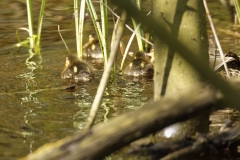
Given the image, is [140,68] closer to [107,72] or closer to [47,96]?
[47,96]

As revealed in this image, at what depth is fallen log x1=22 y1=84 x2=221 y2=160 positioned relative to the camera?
4.80 feet

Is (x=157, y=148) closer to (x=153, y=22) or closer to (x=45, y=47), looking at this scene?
(x=153, y=22)

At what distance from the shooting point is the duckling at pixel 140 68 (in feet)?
14.2

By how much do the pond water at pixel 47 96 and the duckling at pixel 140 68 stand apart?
0.10 metres

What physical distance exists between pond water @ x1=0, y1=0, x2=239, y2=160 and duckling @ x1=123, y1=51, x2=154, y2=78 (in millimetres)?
96

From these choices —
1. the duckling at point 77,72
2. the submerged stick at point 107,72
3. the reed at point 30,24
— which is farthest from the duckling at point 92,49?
the submerged stick at point 107,72

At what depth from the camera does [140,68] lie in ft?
14.4

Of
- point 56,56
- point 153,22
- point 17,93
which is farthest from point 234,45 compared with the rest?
point 153,22

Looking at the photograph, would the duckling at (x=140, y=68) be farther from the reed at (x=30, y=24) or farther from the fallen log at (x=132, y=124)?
the fallen log at (x=132, y=124)

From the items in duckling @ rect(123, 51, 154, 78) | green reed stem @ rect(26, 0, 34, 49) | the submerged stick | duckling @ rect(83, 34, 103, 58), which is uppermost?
the submerged stick

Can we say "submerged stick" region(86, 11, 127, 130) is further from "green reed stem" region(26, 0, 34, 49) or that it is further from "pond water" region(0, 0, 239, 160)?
"green reed stem" region(26, 0, 34, 49)

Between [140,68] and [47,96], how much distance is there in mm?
972

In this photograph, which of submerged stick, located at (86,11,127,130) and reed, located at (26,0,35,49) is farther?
reed, located at (26,0,35,49)

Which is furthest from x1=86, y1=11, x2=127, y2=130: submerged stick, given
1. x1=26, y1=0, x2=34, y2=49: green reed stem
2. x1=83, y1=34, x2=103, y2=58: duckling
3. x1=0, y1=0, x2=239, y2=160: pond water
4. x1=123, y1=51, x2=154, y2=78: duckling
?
x1=83, y1=34, x2=103, y2=58: duckling
